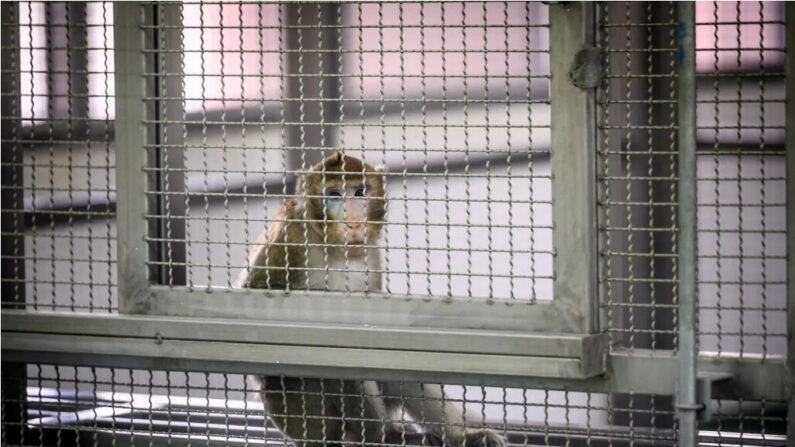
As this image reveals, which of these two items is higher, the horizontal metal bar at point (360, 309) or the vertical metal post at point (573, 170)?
the vertical metal post at point (573, 170)

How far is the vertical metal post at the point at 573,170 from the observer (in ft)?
7.16

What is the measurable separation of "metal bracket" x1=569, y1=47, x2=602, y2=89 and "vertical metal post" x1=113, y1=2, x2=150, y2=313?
0.96 metres

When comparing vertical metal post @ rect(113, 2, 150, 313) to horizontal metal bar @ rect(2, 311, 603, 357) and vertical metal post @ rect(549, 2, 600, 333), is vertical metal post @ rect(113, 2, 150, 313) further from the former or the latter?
vertical metal post @ rect(549, 2, 600, 333)

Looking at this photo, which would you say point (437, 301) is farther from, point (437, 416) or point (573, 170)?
point (437, 416)

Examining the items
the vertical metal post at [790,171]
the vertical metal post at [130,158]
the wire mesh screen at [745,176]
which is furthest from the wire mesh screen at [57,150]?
the wire mesh screen at [745,176]

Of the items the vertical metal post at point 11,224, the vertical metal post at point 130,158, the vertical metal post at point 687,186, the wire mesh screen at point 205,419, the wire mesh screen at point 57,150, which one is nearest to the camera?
the vertical metal post at point 687,186

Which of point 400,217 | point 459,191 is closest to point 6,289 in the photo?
point 400,217

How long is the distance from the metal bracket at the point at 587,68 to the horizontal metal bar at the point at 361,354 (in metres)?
0.51

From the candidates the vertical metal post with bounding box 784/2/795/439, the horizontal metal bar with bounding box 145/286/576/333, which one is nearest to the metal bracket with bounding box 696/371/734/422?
the vertical metal post with bounding box 784/2/795/439

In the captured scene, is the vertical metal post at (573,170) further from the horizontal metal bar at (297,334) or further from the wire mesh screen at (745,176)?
the wire mesh screen at (745,176)

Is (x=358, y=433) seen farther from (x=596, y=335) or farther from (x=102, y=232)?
(x=102, y=232)

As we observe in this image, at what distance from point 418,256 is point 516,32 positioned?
133 centimetres

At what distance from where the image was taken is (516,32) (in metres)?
5.08

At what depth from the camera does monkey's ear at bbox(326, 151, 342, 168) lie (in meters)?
3.01
